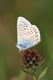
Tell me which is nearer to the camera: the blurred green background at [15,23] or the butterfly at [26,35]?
the butterfly at [26,35]

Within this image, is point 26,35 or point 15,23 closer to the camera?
point 26,35

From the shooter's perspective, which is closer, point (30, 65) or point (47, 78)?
point (30, 65)

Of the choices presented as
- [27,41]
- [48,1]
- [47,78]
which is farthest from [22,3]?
[27,41]

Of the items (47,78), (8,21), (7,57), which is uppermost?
(8,21)

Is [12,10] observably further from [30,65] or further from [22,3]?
[30,65]

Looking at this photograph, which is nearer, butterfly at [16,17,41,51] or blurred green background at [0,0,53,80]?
butterfly at [16,17,41,51]

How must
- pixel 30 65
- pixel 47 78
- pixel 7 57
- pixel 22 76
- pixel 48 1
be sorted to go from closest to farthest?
pixel 30 65
pixel 22 76
pixel 47 78
pixel 7 57
pixel 48 1

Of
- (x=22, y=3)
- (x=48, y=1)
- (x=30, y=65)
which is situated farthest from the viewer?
(x=22, y=3)

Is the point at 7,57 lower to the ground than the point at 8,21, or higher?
lower
